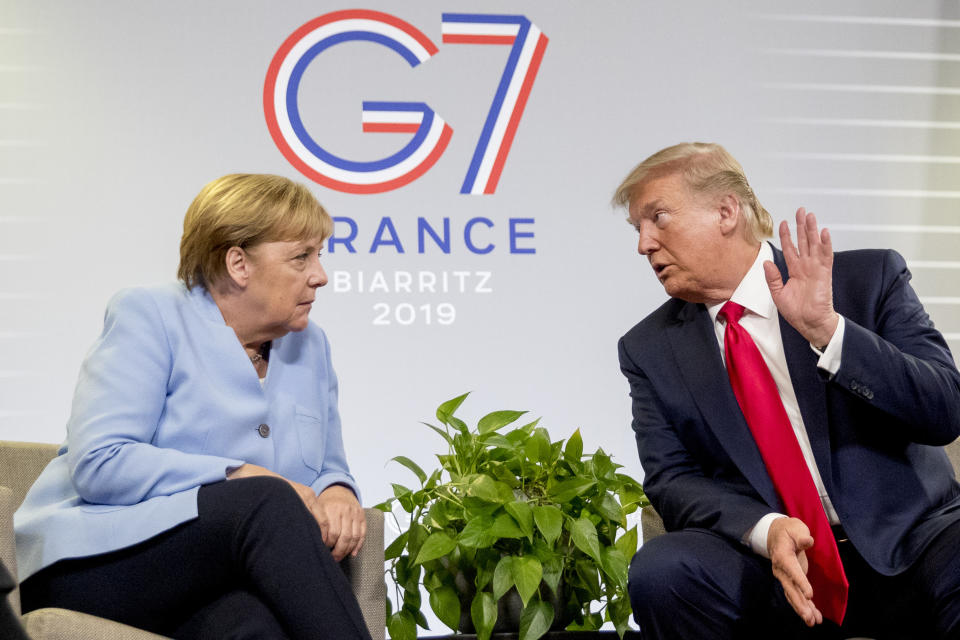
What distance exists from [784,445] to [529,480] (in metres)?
0.62

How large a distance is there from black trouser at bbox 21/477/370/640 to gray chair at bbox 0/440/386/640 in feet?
0.28

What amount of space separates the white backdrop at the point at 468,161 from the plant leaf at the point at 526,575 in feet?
4.28

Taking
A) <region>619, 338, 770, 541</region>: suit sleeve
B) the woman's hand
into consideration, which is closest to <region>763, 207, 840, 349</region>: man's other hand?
<region>619, 338, 770, 541</region>: suit sleeve

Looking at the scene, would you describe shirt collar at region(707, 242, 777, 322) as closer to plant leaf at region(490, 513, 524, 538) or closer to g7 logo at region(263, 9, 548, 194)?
plant leaf at region(490, 513, 524, 538)

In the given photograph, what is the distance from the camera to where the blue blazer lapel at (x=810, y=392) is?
1.92 meters

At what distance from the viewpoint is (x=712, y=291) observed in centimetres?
214

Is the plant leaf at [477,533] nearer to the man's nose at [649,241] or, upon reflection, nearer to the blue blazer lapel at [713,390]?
the blue blazer lapel at [713,390]

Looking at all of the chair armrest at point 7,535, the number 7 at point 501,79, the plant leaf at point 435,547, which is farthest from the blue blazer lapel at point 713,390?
the number 7 at point 501,79

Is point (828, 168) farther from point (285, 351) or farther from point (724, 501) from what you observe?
point (285, 351)

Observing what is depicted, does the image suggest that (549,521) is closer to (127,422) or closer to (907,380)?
(907,380)

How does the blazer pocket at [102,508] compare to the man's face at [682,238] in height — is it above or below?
below

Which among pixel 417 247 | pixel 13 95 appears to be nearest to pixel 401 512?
pixel 417 247

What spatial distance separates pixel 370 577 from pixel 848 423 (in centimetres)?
98

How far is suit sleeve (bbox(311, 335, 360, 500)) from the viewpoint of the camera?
2090 mm
